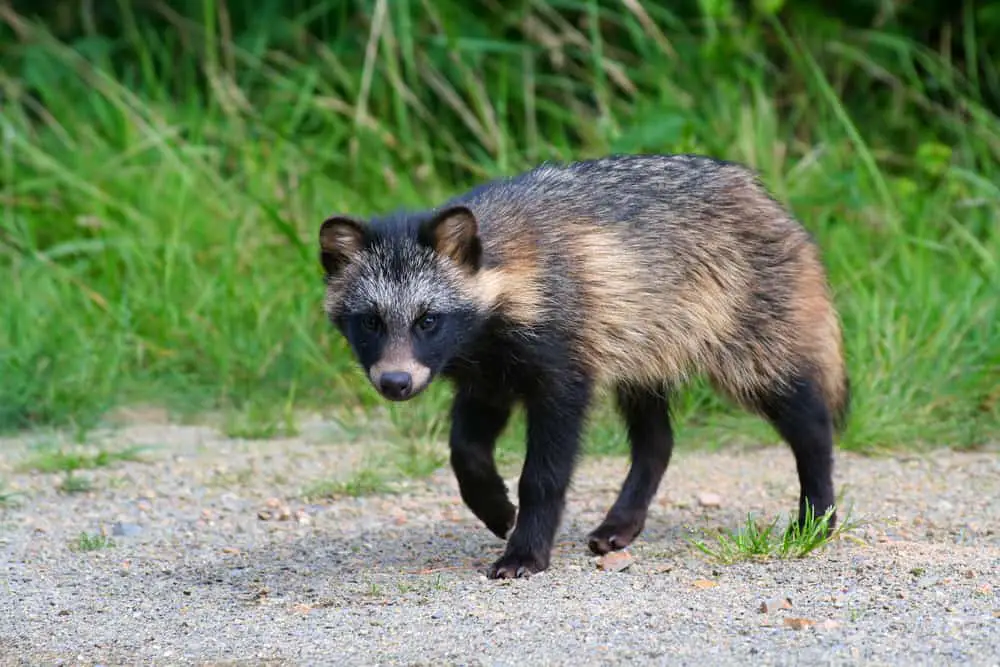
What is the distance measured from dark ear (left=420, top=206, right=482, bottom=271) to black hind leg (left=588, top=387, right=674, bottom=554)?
0.98m

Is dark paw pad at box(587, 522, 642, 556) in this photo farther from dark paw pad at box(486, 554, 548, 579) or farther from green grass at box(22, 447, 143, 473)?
green grass at box(22, 447, 143, 473)

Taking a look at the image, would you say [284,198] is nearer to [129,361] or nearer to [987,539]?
[129,361]

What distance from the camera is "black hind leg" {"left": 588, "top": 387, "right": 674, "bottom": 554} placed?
5273 mm

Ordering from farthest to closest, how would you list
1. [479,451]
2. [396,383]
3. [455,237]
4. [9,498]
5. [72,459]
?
[72,459] → [9,498] → [479,451] → [455,237] → [396,383]

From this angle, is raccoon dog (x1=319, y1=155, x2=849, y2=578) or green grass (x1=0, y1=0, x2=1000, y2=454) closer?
raccoon dog (x1=319, y1=155, x2=849, y2=578)

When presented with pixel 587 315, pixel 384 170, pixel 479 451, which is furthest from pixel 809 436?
pixel 384 170

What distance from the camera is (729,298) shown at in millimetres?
5352

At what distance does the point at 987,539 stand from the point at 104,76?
552 centimetres

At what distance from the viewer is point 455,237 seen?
15.8 feet

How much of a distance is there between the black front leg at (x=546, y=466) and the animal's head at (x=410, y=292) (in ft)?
1.10

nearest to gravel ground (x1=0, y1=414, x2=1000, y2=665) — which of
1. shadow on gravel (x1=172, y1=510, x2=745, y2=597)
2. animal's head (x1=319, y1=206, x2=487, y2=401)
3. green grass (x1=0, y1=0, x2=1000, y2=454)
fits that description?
shadow on gravel (x1=172, y1=510, x2=745, y2=597)

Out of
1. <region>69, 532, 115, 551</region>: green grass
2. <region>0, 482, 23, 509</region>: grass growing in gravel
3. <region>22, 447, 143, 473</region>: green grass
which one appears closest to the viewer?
<region>69, 532, 115, 551</region>: green grass

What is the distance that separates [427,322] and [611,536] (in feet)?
3.42

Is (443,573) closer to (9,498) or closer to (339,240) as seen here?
(339,240)
